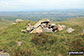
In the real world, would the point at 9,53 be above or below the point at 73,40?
Answer: below

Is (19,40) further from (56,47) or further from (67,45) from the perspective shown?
(67,45)

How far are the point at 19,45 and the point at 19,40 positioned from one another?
92.7 inches

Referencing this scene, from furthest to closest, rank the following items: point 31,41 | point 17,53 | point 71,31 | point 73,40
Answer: point 71,31
point 31,41
point 73,40
point 17,53

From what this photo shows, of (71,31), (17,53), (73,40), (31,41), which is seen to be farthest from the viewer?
(71,31)

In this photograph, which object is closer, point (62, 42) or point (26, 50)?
point (26, 50)

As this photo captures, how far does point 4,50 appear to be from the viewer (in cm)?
1892

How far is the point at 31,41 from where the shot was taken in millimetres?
20828

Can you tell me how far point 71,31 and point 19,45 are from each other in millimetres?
11782

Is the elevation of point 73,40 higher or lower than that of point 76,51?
higher

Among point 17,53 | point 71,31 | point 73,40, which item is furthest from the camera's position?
point 71,31

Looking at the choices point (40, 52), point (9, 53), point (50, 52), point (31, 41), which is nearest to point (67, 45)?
point (50, 52)

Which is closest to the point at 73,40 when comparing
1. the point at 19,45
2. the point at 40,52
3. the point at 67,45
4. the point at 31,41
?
the point at 67,45

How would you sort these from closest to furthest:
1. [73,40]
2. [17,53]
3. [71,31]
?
[17,53]
[73,40]
[71,31]

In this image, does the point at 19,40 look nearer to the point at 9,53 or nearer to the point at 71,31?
the point at 9,53
